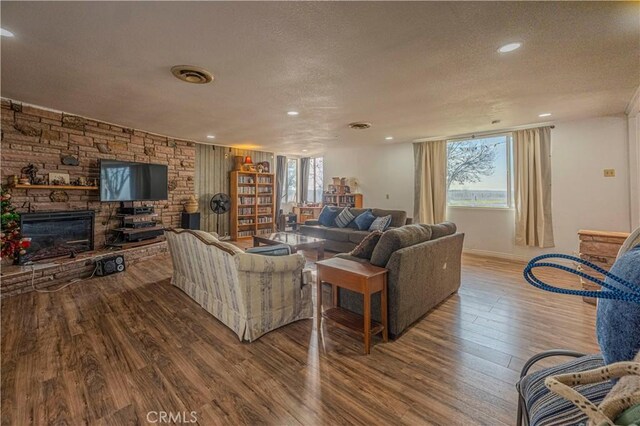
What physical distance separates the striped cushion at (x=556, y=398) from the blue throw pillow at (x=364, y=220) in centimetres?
410

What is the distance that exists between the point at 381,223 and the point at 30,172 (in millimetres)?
5152

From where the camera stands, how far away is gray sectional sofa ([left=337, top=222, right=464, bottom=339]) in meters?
2.35

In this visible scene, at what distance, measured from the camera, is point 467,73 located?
259 cm

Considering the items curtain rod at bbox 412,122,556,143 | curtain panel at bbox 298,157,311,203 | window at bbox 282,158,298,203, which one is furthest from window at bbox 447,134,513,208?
window at bbox 282,158,298,203

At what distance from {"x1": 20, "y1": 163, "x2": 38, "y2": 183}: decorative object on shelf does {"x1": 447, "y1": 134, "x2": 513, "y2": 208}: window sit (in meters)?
6.82

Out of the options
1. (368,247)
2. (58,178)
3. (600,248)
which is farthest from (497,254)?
(58,178)

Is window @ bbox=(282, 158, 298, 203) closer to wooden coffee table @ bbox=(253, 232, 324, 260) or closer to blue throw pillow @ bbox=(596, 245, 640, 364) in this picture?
wooden coffee table @ bbox=(253, 232, 324, 260)

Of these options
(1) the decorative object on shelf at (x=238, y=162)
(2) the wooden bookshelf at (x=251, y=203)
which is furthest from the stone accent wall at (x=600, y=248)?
(1) the decorative object on shelf at (x=238, y=162)

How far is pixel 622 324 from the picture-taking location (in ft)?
2.88

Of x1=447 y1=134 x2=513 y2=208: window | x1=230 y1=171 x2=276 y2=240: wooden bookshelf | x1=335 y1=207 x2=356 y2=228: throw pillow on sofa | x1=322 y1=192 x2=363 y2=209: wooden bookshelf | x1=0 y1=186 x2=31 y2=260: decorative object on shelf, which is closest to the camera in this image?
x1=0 y1=186 x2=31 y2=260: decorative object on shelf

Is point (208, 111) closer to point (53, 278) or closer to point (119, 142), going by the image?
point (119, 142)

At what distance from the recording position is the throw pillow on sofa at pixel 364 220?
5.29 m

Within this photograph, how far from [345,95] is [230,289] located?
2.38 m

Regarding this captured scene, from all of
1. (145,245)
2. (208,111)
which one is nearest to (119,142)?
(145,245)
